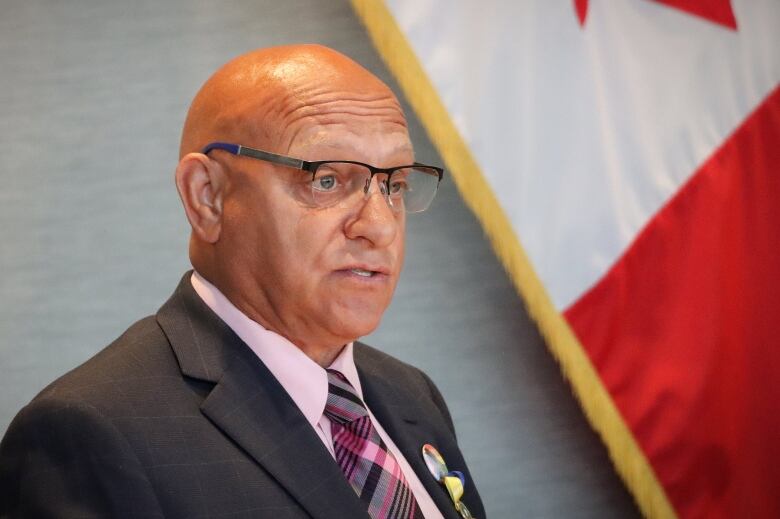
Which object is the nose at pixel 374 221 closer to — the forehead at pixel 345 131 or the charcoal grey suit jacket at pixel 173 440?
the forehead at pixel 345 131

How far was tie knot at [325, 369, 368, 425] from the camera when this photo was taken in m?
1.51

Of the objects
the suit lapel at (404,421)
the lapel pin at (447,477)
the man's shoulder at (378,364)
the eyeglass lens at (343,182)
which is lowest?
the lapel pin at (447,477)

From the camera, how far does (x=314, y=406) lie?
1479 millimetres

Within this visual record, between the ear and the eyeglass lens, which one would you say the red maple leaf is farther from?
the ear

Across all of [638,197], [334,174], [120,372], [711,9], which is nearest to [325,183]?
[334,174]

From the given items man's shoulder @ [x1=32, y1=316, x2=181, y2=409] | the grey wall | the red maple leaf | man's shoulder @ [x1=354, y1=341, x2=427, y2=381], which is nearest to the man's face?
man's shoulder @ [x1=32, y1=316, x2=181, y2=409]

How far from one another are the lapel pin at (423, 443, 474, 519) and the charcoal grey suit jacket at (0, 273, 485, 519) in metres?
0.33

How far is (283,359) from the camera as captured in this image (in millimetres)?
1494

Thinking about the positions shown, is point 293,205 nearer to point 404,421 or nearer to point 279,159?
point 279,159

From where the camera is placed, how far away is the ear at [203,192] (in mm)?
1524

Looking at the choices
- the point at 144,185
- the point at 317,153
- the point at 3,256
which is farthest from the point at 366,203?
the point at 3,256

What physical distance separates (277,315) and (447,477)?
1.35 ft

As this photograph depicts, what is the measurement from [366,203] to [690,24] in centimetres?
117

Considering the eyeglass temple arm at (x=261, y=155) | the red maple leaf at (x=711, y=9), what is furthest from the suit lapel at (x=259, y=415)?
the red maple leaf at (x=711, y=9)
